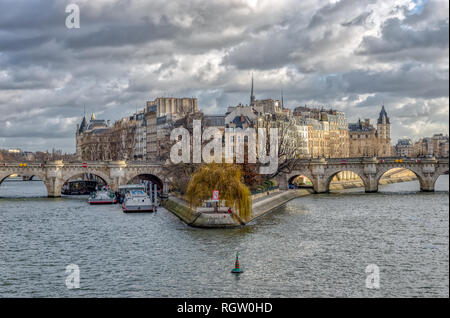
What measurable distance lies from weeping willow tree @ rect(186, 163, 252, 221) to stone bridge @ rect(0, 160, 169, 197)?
32.6 metres

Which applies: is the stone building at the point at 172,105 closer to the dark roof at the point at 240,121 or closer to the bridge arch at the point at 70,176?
the dark roof at the point at 240,121

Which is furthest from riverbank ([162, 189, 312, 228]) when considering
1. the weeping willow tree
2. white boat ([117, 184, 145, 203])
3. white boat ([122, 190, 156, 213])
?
white boat ([117, 184, 145, 203])

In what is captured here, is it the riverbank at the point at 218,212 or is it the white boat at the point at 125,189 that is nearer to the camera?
the riverbank at the point at 218,212

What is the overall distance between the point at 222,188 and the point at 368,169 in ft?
155

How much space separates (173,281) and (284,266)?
6188 mm

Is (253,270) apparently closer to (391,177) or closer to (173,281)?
(173,281)

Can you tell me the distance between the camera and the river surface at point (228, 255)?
29297 millimetres

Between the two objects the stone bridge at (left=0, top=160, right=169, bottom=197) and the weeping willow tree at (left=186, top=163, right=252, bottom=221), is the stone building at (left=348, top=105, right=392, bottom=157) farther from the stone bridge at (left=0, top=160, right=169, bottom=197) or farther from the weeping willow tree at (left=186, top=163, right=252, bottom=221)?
the weeping willow tree at (left=186, top=163, right=252, bottom=221)

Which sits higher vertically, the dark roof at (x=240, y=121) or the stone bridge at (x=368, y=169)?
the dark roof at (x=240, y=121)

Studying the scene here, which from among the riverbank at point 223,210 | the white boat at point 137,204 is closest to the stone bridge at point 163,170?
the riverbank at point 223,210

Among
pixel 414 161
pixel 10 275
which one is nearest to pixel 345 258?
pixel 10 275

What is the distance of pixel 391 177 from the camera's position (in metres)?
136

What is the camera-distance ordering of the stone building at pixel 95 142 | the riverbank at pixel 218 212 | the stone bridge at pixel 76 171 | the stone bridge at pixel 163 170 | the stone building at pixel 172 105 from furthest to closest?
the stone building at pixel 95 142
the stone building at pixel 172 105
the stone bridge at pixel 163 170
the stone bridge at pixel 76 171
the riverbank at pixel 218 212

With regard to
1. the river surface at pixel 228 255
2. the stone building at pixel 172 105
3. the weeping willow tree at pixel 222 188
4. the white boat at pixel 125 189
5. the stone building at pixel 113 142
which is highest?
the stone building at pixel 172 105
